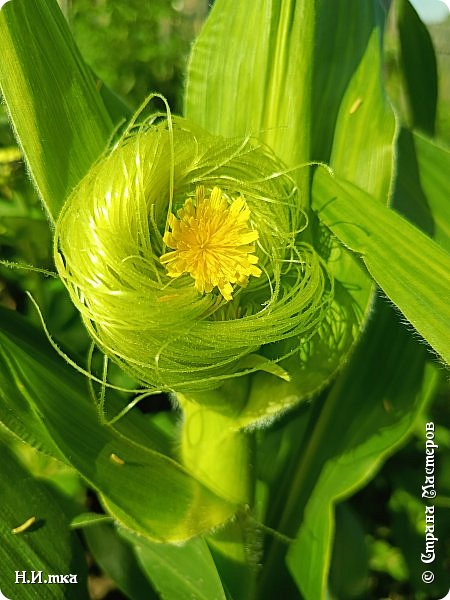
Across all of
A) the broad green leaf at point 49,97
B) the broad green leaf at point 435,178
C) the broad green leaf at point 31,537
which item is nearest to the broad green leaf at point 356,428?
the broad green leaf at point 435,178

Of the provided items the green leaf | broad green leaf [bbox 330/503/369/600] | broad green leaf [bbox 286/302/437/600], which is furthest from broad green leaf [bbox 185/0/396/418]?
broad green leaf [bbox 330/503/369/600]

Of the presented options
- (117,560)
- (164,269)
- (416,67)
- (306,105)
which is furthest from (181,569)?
(416,67)

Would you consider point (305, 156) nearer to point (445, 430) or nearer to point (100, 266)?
point (100, 266)

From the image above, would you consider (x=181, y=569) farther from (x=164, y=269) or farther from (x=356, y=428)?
(x=164, y=269)

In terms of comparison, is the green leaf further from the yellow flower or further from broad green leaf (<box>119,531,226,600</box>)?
broad green leaf (<box>119,531,226,600</box>)

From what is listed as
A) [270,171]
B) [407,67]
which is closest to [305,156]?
[270,171]

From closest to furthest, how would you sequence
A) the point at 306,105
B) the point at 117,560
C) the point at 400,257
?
1. the point at 400,257
2. the point at 306,105
3. the point at 117,560
